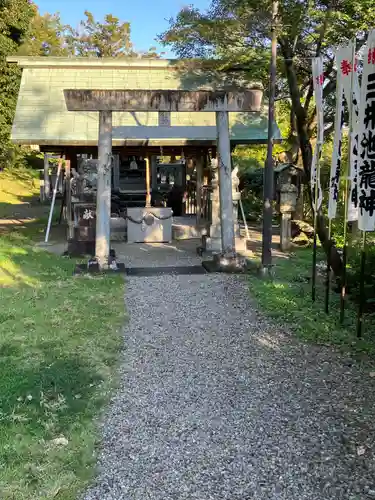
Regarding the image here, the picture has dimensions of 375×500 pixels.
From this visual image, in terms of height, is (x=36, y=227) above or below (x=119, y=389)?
above

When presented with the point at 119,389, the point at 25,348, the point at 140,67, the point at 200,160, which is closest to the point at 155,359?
the point at 119,389

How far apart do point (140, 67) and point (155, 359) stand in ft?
35.8

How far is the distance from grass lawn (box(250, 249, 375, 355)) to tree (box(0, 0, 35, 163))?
62.1 ft

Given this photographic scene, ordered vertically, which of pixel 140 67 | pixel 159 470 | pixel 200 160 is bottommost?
pixel 159 470

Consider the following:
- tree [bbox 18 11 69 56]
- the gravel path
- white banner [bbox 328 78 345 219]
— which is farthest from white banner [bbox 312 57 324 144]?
tree [bbox 18 11 69 56]

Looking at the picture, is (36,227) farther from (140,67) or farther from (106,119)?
(106,119)

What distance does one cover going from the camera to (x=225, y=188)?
347 inches

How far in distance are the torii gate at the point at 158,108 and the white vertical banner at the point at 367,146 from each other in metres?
3.76

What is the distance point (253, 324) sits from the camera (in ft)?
19.0

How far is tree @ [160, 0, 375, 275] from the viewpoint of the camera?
328 inches

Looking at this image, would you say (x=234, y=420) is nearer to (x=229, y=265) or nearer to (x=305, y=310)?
(x=305, y=310)

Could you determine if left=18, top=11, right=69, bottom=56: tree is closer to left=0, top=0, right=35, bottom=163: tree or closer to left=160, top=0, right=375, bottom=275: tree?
left=0, top=0, right=35, bottom=163: tree

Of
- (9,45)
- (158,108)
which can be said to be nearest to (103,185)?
(158,108)

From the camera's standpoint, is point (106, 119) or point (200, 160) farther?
point (200, 160)
